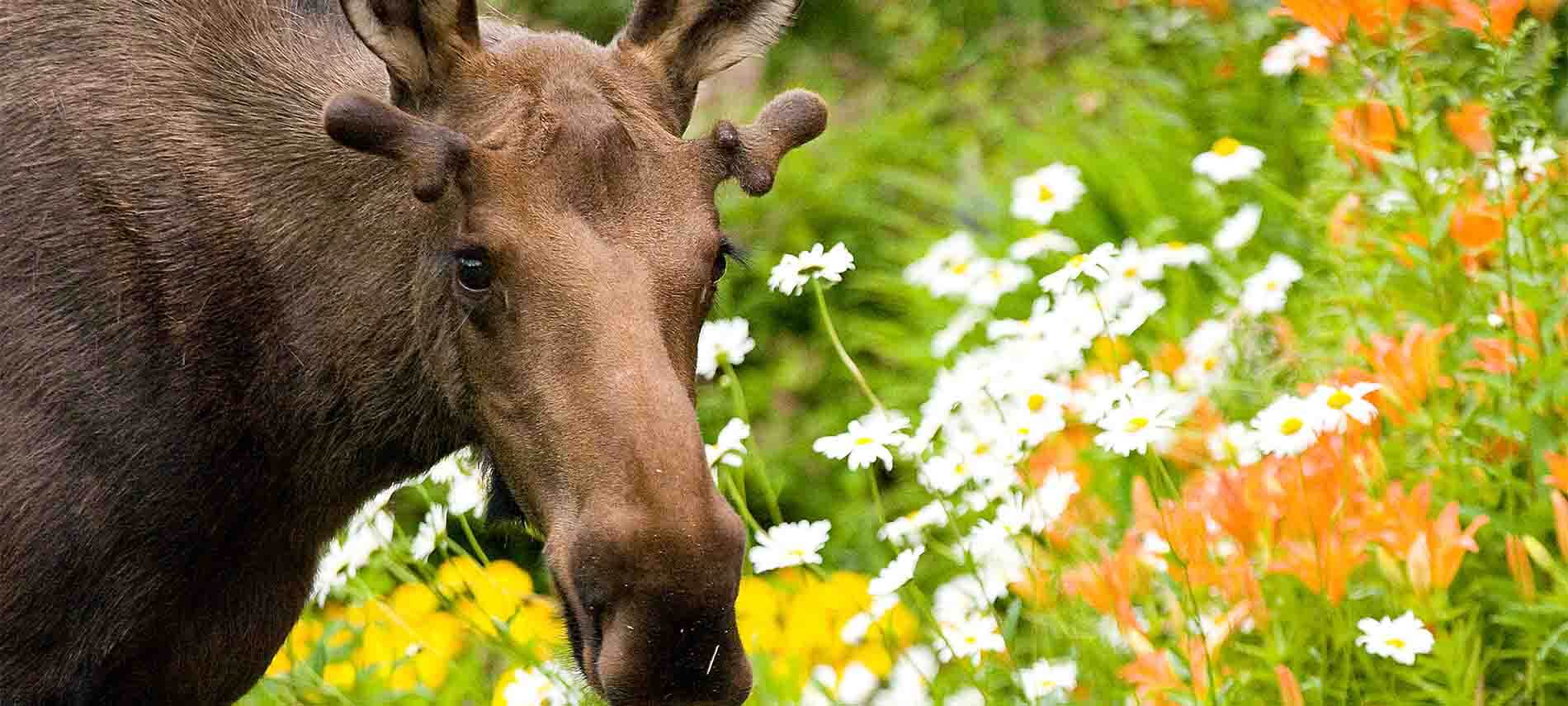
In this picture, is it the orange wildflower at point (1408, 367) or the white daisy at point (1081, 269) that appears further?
the orange wildflower at point (1408, 367)

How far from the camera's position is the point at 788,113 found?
2.84 metres

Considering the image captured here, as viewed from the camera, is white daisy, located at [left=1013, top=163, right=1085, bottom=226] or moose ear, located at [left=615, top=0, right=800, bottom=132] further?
white daisy, located at [left=1013, top=163, right=1085, bottom=226]

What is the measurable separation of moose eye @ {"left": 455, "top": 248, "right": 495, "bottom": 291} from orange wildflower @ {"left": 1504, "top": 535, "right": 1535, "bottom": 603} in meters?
1.67

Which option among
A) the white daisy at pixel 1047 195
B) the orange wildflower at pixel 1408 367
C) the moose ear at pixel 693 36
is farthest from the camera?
the white daisy at pixel 1047 195

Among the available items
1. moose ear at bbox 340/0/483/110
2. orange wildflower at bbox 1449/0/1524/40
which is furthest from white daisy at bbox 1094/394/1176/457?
moose ear at bbox 340/0/483/110

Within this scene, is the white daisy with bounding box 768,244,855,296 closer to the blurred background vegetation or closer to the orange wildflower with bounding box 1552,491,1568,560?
the orange wildflower with bounding box 1552,491,1568,560

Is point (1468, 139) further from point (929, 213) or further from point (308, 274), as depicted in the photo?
point (929, 213)

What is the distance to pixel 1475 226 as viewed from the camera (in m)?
3.68

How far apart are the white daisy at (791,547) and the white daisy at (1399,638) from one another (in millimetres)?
843

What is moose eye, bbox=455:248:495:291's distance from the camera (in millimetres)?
2584

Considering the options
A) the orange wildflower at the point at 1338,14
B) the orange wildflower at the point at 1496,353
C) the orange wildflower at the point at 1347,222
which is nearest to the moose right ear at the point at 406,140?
the orange wildflower at the point at 1338,14

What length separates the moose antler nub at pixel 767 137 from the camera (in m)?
2.72

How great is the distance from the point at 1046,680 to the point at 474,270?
1.20 meters

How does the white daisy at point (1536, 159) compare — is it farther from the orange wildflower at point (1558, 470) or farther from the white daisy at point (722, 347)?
the white daisy at point (722, 347)
